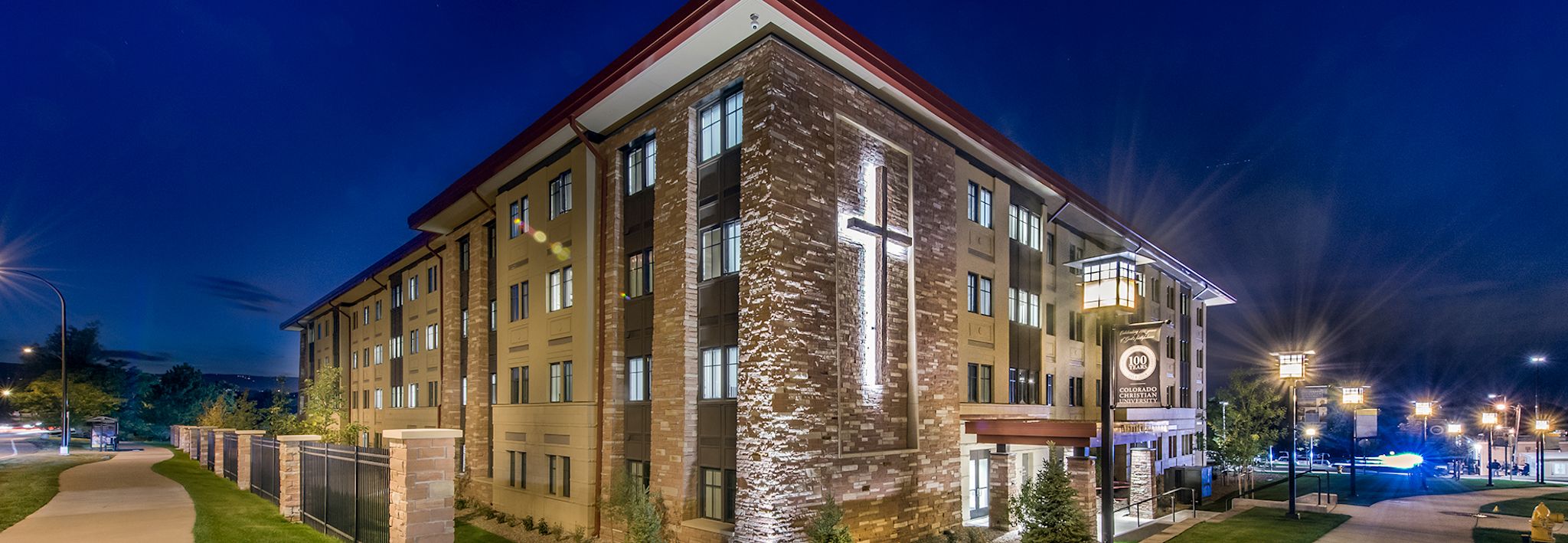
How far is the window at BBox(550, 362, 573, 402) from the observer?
72.3ft

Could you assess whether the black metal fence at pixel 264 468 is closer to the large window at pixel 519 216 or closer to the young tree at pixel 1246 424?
the large window at pixel 519 216

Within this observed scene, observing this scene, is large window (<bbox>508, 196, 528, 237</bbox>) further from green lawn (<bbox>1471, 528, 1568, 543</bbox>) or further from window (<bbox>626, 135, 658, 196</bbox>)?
green lawn (<bbox>1471, 528, 1568, 543</bbox>)

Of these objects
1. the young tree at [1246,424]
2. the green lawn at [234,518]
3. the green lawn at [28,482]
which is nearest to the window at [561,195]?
the green lawn at [234,518]

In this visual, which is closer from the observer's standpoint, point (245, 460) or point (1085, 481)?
point (1085, 481)

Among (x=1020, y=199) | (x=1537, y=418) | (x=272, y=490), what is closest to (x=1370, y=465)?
(x=1537, y=418)

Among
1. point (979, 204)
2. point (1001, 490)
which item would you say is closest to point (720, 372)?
point (1001, 490)

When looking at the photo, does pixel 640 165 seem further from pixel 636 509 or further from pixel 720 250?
pixel 636 509

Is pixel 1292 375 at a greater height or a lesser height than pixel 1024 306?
lesser

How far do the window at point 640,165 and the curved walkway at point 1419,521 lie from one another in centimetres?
1924

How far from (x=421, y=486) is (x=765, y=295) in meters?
6.82

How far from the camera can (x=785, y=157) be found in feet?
52.1

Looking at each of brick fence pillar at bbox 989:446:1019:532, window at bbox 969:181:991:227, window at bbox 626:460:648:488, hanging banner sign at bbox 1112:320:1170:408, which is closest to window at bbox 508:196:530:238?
window at bbox 626:460:648:488

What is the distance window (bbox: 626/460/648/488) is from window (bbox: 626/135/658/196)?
22.1 feet

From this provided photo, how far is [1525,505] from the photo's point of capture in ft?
93.2
